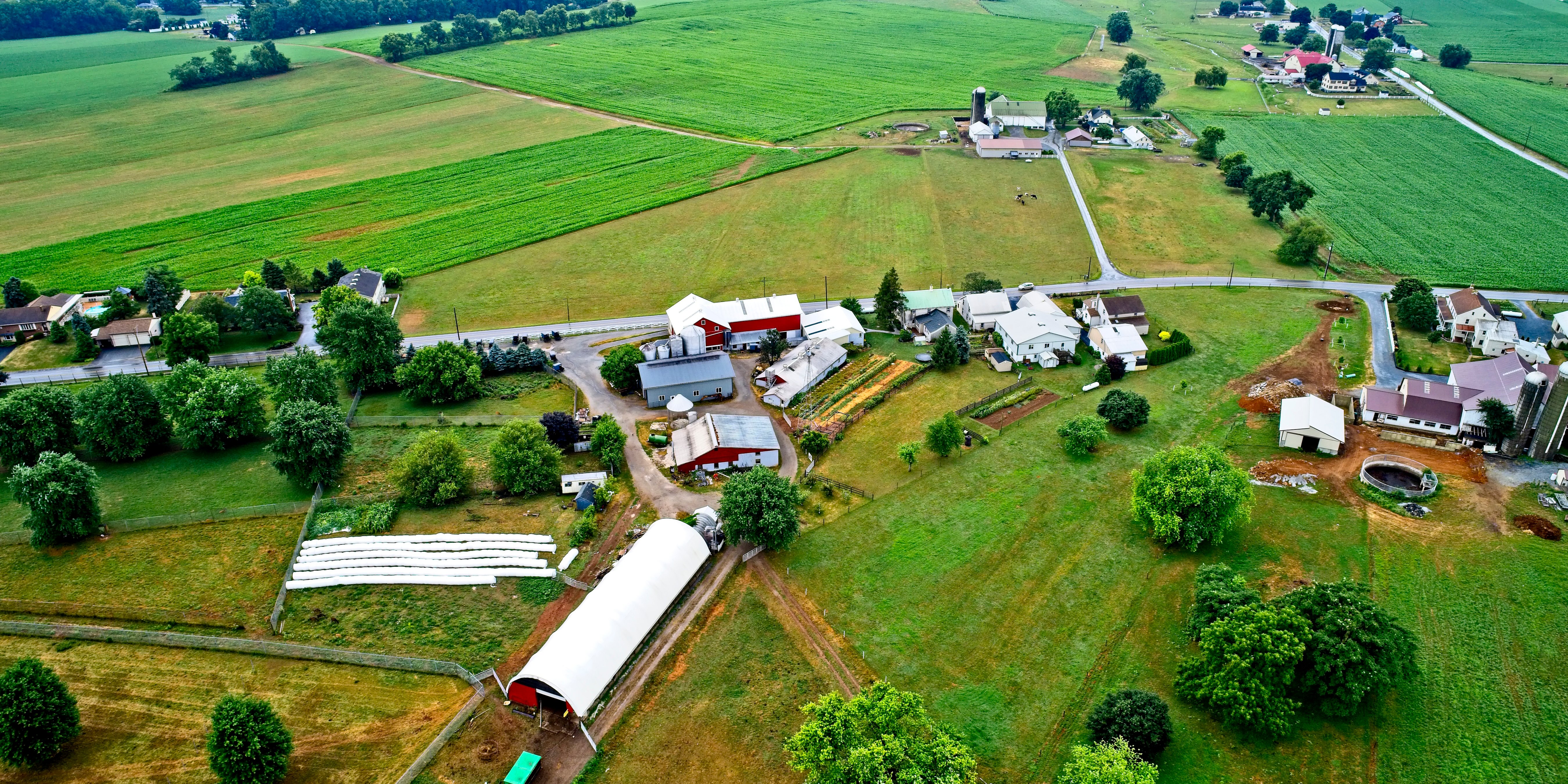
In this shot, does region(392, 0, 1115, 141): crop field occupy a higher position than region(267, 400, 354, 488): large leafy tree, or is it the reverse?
region(392, 0, 1115, 141): crop field

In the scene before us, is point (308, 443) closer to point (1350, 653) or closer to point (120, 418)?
point (120, 418)

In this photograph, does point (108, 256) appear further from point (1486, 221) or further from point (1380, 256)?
point (1486, 221)

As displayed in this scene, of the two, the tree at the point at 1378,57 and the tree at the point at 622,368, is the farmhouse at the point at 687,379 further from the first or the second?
the tree at the point at 1378,57

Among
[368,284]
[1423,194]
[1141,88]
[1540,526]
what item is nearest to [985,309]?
[1540,526]

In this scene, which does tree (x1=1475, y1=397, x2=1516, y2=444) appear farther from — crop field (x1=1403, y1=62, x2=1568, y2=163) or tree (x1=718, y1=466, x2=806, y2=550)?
crop field (x1=1403, y1=62, x2=1568, y2=163)

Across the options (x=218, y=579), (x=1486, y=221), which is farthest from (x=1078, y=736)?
(x=1486, y=221)

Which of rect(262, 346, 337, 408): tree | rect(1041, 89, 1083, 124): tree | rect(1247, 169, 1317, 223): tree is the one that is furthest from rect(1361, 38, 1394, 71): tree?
rect(262, 346, 337, 408): tree
